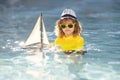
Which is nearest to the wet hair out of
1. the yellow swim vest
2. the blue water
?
the yellow swim vest

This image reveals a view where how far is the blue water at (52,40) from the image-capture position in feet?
10.3

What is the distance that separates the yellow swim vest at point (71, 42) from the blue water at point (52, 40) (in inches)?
4.8

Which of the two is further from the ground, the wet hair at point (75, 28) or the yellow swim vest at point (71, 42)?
the wet hair at point (75, 28)

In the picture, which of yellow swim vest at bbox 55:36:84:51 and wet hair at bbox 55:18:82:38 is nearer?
wet hair at bbox 55:18:82:38

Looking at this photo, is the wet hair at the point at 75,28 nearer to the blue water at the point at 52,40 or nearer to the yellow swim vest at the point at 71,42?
the yellow swim vest at the point at 71,42

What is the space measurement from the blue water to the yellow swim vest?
0.12 m

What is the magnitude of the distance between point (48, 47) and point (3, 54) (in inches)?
21.6

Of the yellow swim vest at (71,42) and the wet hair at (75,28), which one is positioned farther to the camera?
the yellow swim vest at (71,42)

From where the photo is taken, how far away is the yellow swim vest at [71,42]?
3.22 m

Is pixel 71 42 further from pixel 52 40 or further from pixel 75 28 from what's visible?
pixel 52 40

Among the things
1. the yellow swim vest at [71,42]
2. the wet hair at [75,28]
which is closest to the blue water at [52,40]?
the yellow swim vest at [71,42]

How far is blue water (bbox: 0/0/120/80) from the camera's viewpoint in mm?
3147

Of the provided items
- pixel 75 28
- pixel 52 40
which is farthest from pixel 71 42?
pixel 52 40

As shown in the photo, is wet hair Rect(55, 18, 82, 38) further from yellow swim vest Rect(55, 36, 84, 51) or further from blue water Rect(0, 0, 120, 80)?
blue water Rect(0, 0, 120, 80)
